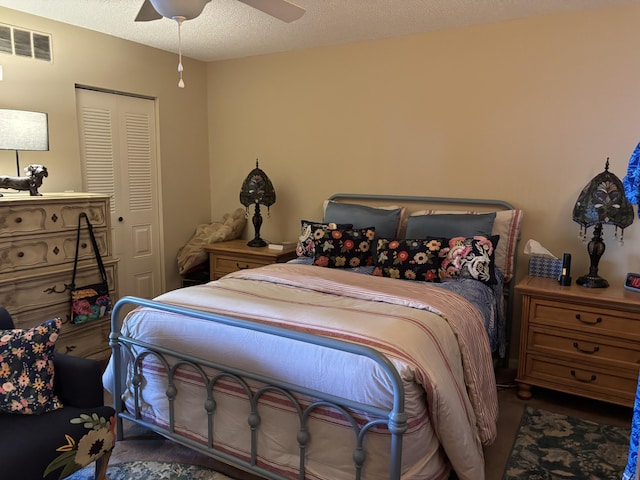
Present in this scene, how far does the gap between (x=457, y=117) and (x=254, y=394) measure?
7.83 feet

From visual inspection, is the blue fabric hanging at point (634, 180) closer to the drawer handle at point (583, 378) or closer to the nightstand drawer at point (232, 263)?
the drawer handle at point (583, 378)

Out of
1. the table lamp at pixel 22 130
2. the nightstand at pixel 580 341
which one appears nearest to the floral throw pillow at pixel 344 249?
the nightstand at pixel 580 341

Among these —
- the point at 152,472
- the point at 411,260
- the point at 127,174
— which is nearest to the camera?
the point at 152,472

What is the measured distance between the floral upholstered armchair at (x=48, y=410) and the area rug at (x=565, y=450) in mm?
1721

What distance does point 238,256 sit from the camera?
3.88m

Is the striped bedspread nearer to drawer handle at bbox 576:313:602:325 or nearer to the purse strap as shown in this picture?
drawer handle at bbox 576:313:602:325

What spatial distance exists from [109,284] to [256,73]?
2.14 meters

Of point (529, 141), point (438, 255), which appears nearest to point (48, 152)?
point (438, 255)

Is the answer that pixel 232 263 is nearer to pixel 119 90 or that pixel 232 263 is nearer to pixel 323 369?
pixel 119 90

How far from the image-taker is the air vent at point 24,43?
2.97 meters

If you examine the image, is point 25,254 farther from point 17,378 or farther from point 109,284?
point 17,378

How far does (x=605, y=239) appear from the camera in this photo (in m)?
2.94

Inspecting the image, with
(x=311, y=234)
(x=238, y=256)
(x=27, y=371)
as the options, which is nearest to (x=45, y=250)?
(x=27, y=371)

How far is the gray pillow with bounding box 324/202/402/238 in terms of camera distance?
336 cm
